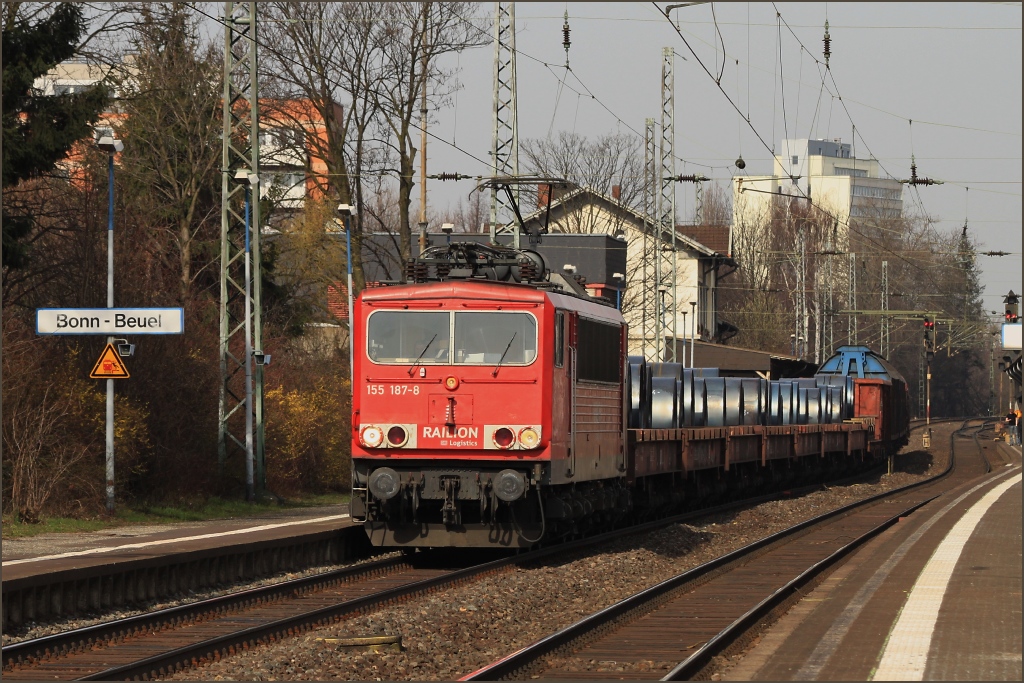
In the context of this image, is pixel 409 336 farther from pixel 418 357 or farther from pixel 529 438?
pixel 529 438

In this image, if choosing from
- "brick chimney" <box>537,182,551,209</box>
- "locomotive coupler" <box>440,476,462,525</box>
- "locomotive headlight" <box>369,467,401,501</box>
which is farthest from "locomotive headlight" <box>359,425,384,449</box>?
"brick chimney" <box>537,182,551,209</box>

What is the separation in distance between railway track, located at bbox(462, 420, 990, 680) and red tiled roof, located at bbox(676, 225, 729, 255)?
60.0m

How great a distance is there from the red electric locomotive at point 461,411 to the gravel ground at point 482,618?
1002 millimetres

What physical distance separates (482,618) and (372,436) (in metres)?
3.75

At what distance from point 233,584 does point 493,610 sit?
3472mm

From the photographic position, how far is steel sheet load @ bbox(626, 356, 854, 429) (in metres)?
23.1

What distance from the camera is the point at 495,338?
1571 centimetres

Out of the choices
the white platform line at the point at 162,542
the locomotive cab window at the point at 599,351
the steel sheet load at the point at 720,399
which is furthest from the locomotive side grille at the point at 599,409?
the white platform line at the point at 162,542

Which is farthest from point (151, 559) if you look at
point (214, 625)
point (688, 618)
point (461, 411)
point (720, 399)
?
point (720, 399)

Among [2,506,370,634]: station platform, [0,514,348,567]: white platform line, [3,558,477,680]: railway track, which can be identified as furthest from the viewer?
[0,514,348,567]: white platform line

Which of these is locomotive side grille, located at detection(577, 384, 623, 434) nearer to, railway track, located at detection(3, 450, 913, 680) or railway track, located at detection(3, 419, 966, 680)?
railway track, located at detection(3, 450, 913, 680)

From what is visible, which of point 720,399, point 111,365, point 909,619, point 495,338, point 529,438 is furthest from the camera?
point 720,399

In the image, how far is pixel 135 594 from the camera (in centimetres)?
1322

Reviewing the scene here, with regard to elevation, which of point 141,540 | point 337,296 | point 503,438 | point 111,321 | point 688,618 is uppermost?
point 337,296
